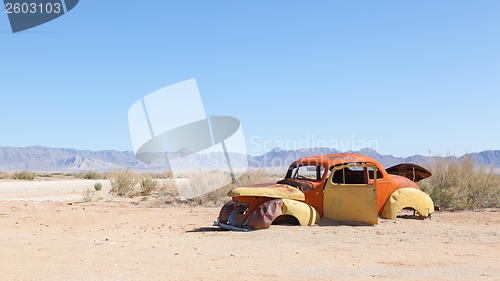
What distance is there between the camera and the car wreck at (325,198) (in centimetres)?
987

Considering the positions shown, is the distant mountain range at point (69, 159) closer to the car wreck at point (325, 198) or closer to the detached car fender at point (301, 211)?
the car wreck at point (325, 198)

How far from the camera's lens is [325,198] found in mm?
10375

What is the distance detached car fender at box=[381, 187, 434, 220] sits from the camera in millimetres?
10758

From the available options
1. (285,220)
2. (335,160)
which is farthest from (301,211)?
(335,160)

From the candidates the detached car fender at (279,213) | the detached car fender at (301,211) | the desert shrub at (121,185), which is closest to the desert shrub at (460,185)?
the detached car fender at (301,211)

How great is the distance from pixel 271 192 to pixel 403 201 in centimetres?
341

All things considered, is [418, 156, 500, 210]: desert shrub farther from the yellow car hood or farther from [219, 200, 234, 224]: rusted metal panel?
[219, 200, 234, 224]: rusted metal panel

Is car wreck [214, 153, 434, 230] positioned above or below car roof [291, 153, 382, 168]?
below

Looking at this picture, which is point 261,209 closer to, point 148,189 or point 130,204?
point 130,204

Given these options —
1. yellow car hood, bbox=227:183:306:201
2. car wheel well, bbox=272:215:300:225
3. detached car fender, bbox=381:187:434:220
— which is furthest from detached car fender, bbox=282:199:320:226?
detached car fender, bbox=381:187:434:220

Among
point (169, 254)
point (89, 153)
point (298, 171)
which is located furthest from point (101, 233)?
point (89, 153)

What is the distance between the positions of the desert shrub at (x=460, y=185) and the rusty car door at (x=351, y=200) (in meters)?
6.60

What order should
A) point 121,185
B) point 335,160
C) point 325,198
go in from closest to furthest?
point 325,198, point 335,160, point 121,185

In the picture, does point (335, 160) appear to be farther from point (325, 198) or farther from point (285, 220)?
point (285, 220)
